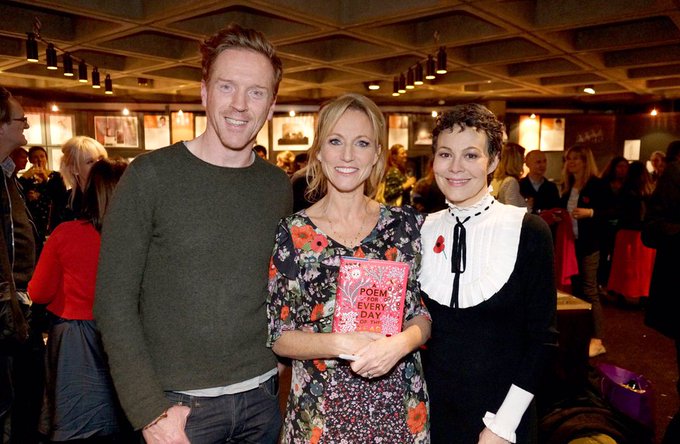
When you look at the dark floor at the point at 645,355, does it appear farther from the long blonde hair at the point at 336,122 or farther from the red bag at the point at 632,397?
the long blonde hair at the point at 336,122

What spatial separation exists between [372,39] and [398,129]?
5.75 m

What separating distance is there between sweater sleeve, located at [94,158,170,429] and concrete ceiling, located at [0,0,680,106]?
3.55 m

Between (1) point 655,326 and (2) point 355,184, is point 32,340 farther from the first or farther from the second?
(1) point 655,326

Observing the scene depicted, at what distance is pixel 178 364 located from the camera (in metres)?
1.55

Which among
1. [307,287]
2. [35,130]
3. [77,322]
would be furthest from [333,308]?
[35,130]

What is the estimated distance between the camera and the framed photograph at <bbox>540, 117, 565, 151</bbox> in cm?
1216

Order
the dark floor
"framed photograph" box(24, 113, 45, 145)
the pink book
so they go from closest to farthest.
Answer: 1. the pink book
2. the dark floor
3. "framed photograph" box(24, 113, 45, 145)

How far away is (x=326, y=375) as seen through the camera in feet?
5.30

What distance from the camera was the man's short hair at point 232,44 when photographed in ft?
5.28

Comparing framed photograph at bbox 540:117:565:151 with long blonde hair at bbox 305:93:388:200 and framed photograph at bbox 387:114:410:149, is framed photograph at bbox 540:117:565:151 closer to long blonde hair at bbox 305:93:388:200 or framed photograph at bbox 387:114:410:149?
framed photograph at bbox 387:114:410:149

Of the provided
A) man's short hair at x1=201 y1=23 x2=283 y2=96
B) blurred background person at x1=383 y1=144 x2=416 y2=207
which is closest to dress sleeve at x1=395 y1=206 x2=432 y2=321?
man's short hair at x1=201 y1=23 x2=283 y2=96

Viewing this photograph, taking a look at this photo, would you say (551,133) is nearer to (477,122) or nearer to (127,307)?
(477,122)

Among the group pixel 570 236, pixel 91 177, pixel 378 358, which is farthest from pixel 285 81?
pixel 378 358

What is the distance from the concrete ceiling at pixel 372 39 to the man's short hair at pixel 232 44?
123 inches
